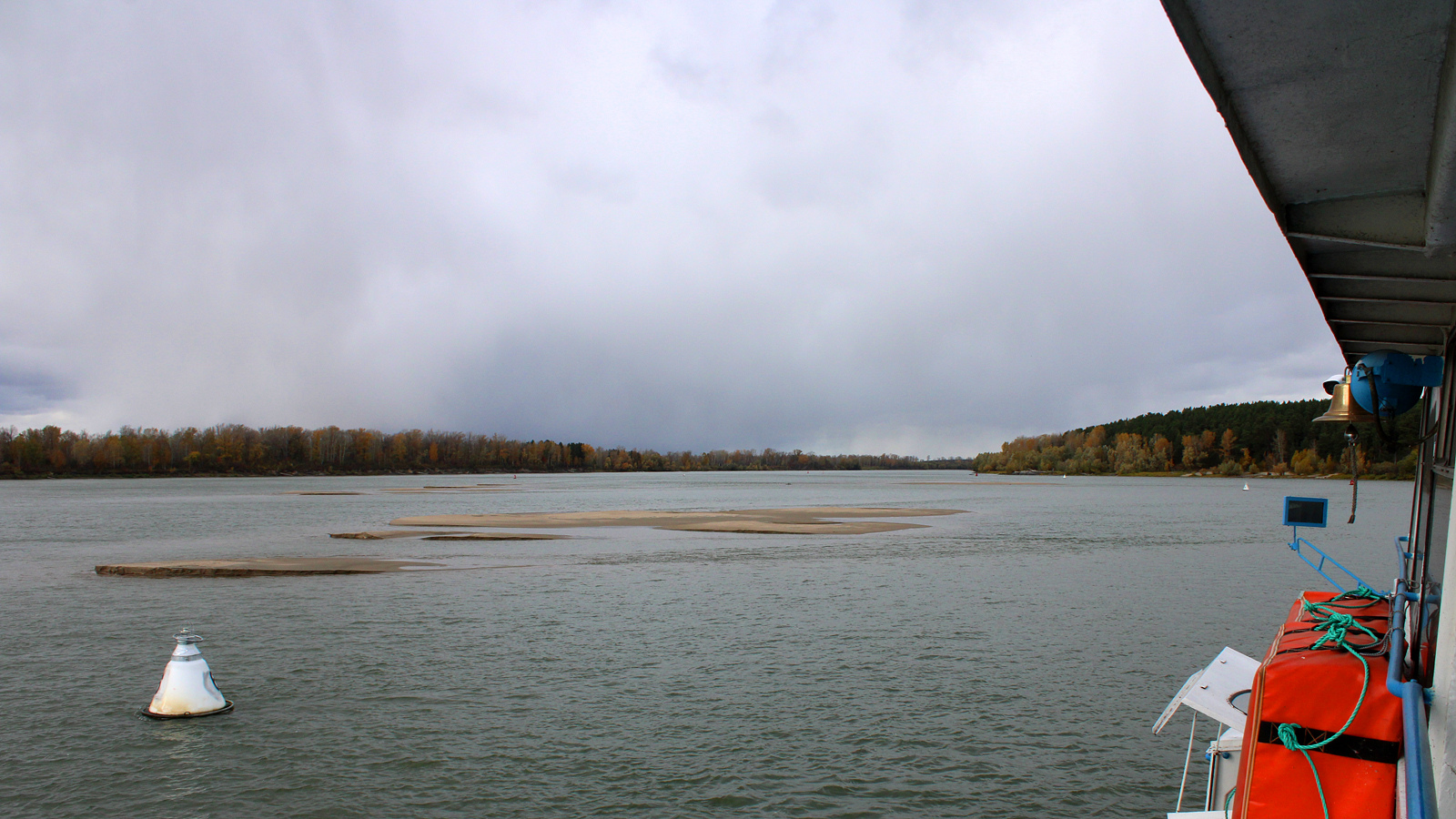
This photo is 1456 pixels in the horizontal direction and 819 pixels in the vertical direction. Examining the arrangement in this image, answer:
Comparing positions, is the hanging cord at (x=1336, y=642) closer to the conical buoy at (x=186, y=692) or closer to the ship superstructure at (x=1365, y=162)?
the ship superstructure at (x=1365, y=162)


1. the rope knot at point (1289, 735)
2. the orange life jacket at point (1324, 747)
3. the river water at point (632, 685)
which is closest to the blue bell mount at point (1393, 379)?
the orange life jacket at point (1324, 747)

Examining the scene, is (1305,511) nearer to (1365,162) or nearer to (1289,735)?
(1289,735)

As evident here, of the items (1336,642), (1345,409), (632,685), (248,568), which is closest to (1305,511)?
(1345,409)

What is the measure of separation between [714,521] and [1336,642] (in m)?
46.1

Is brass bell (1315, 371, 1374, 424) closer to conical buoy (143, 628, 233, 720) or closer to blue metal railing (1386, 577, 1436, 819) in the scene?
blue metal railing (1386, 577, 1436, 819)

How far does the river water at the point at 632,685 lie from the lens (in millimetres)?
9578

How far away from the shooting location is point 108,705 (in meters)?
12.6

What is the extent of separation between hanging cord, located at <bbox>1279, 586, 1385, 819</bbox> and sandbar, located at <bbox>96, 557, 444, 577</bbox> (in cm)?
2599

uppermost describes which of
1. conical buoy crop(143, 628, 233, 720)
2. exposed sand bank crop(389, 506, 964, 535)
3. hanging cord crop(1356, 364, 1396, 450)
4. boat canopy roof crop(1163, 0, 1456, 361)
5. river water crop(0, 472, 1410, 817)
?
boat canopy roof crop(1163, 0, 1456, 361)

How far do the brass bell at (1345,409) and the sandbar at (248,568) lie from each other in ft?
84.2

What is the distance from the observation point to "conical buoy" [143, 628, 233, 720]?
12.0 metres

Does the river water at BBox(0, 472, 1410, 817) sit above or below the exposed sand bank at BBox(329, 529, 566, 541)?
above

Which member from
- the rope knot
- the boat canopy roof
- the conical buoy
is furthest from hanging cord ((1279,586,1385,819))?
the conical buoy

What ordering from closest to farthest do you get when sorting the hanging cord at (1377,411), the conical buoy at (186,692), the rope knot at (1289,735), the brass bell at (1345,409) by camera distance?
the rope knot at (1289,735)
the hanging cord at (1377,411)
the brass bell at (1345,409)
the conical buoy at (186,692)
